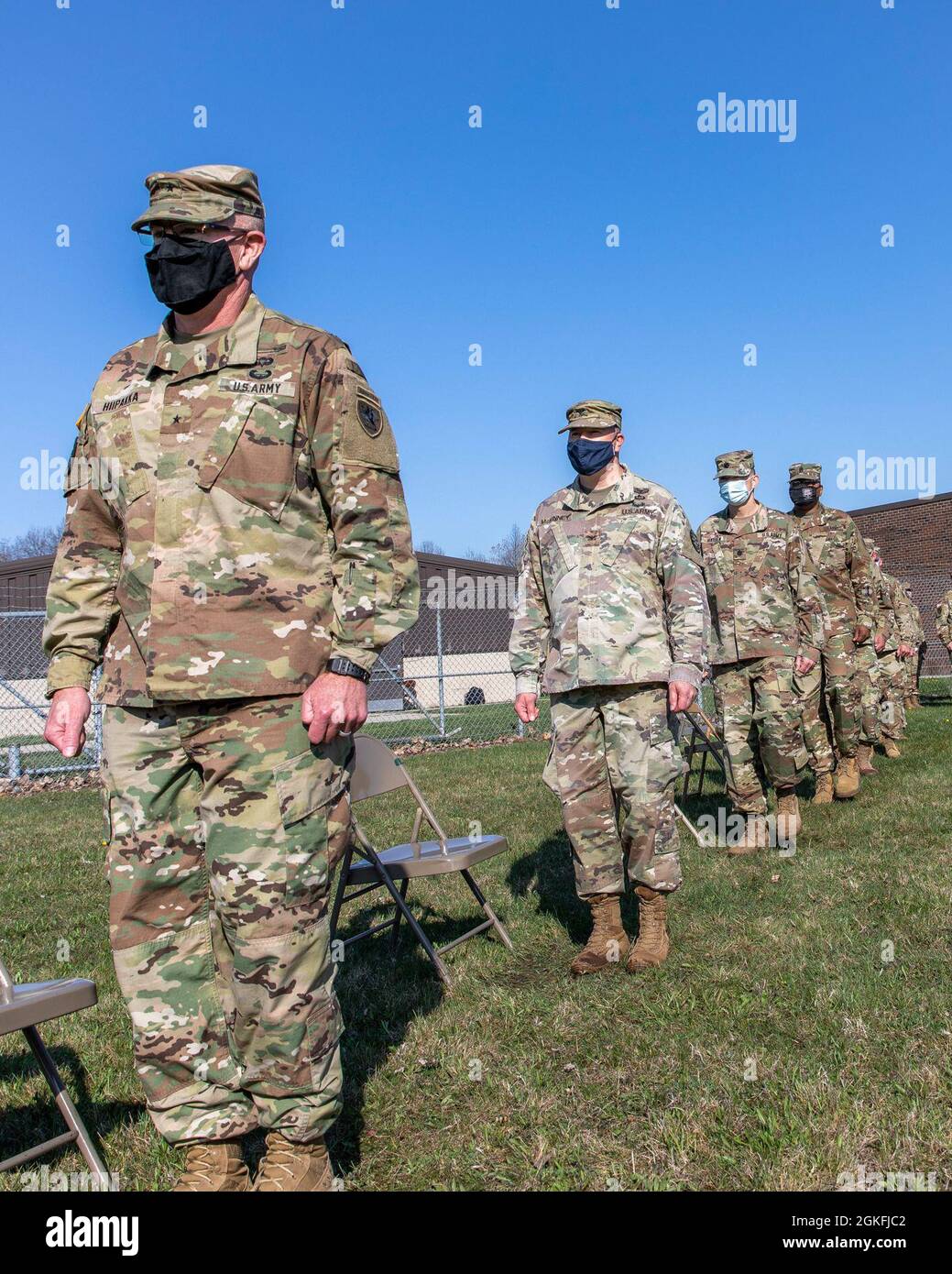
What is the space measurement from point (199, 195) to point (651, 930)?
350cm

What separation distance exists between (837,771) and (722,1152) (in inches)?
272

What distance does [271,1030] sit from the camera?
2.46m

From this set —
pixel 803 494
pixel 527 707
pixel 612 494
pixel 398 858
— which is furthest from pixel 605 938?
pixel 803 494

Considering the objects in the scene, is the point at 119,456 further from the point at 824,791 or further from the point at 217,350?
the point at 824,791

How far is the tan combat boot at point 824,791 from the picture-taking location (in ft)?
28.6

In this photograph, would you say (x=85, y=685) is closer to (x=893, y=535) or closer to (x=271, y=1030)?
(x=271, y=1030)

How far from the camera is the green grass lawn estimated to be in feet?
9.46

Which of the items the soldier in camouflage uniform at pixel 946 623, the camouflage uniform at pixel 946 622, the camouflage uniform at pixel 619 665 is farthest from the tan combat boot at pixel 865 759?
the camouflage uniform at pixel 619 665

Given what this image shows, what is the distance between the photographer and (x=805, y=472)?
9266mm

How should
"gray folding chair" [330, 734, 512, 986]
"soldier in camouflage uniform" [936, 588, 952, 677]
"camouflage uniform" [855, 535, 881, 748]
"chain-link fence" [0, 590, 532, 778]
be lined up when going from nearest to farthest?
"gray folding chair" [330, 734, 512, 986] < "camouflage uniform" [855, 535, 881, 748] < "chain-link fence" [0, 590, 532, 778] < "soldier in camouflage uniform" [936, 588, 952, 677]

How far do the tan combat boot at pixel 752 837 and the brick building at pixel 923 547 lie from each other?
26.1 m

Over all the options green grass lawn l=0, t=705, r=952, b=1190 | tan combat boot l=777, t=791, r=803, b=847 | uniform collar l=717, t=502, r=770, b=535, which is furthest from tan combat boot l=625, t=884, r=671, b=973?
uniform collar l=717, t=502, r=770, b=535

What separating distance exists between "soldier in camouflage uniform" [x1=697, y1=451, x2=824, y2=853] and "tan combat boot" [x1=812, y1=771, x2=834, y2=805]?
95 cm

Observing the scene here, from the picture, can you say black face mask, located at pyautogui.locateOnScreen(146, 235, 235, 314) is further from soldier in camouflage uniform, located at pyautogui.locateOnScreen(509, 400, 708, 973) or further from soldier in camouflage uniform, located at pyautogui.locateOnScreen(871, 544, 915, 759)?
soldier in camouflage uniform, located at pyautogui.locateOnScreen(871, 544, 915, 759)
